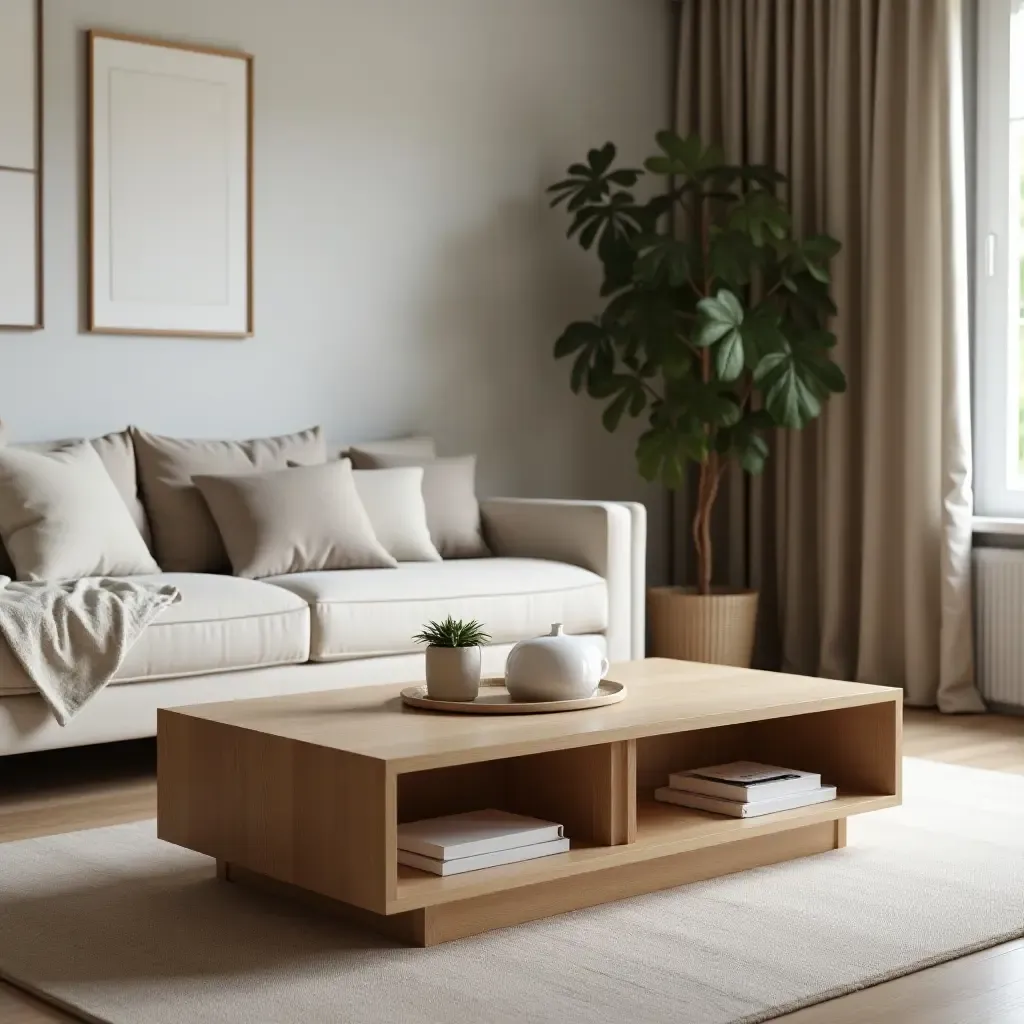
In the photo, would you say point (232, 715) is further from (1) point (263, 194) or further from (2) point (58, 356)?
(1) point (263, 194)

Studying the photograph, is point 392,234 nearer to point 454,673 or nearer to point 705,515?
point 705,515

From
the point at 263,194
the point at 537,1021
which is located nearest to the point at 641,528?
A: the point at 263,194

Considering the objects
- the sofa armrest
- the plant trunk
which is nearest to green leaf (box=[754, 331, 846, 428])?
the plant trunk

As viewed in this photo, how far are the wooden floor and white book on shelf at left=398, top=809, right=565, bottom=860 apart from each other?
1.48 ft

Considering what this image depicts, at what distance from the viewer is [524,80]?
5.64 meters

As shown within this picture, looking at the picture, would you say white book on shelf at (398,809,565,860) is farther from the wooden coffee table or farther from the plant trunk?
the plant trunk

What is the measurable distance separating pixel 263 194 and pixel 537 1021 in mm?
3406

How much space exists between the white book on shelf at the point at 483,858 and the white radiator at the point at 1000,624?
2.67 m

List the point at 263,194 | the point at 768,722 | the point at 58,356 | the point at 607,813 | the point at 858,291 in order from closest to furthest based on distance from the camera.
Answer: the point at 607,813, the point at 768,722, the point at 58,356, the point at 263,194, the point at 858,291

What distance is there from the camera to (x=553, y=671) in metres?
2.89

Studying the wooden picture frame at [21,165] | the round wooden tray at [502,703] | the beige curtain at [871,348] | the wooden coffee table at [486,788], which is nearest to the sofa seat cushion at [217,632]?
the wooden coffee table at [486,788]

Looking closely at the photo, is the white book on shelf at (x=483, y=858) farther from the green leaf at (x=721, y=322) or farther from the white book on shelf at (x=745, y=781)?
the green leaf at (x=721, y=322)

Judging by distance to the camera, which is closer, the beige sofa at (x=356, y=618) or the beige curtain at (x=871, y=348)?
the beige sofa at (x=356, y=618)

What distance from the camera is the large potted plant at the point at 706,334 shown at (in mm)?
5082
